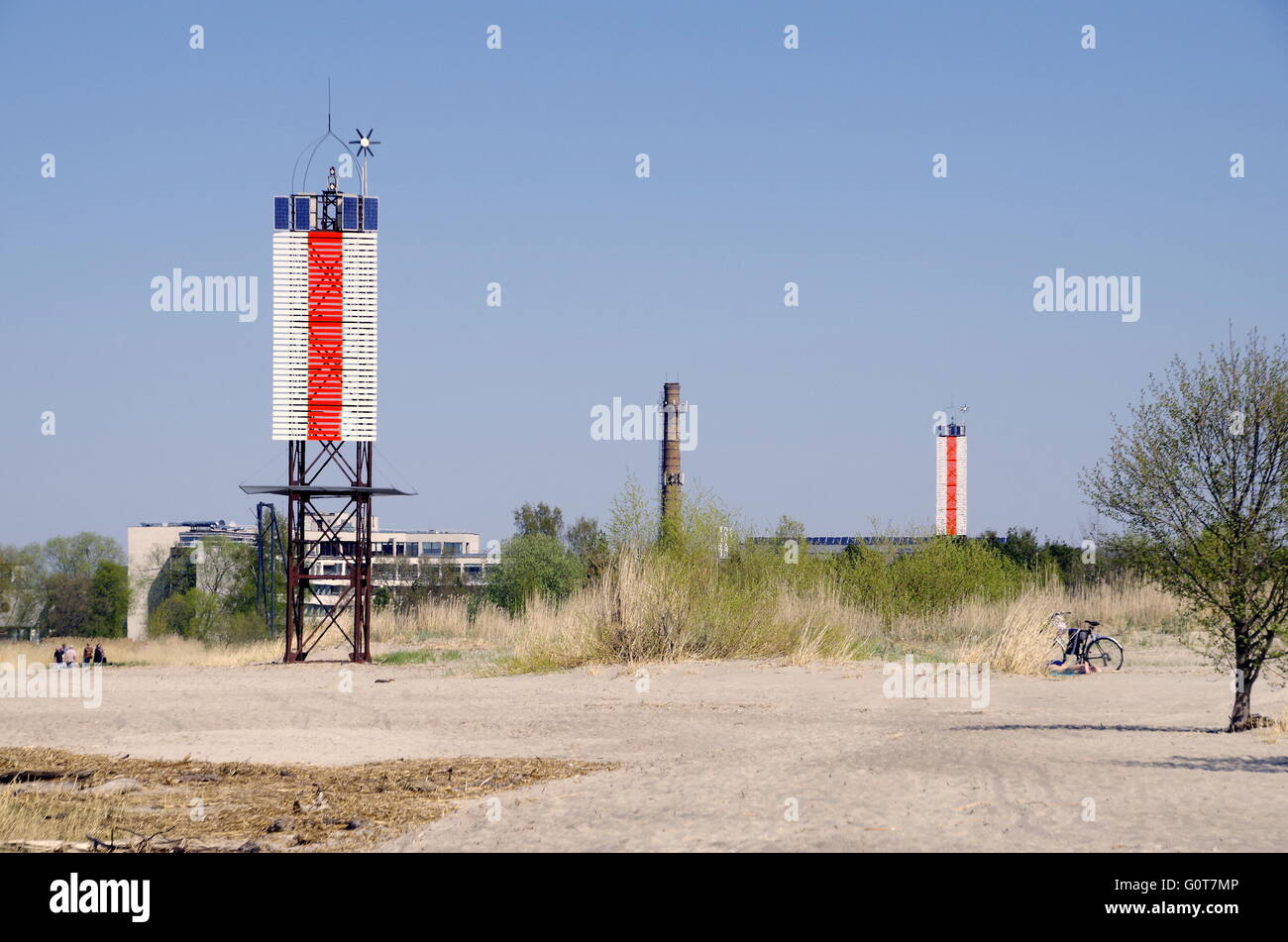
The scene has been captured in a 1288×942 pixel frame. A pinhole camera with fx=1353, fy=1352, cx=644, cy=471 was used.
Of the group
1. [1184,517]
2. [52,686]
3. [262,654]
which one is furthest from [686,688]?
[262,654]

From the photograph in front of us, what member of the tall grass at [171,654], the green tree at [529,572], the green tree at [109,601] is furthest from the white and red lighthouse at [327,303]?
the green tree at [109,601]

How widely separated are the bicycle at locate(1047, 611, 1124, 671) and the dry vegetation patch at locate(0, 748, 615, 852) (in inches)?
552

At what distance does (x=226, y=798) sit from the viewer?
11.2 metres

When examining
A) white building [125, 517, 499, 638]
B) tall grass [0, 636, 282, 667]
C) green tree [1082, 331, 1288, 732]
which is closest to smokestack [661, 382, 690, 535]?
white building [125, 517, 499, 638]

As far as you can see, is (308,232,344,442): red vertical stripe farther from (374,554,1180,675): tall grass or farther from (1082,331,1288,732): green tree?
(1082,331,1288,732): green tree

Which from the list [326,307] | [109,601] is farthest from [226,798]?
[109,601]

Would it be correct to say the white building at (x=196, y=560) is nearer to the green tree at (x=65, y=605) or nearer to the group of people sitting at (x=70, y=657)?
the green tree at (x=65, y=605)

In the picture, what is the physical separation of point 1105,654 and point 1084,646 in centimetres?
100

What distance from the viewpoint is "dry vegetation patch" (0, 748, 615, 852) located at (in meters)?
9.31
